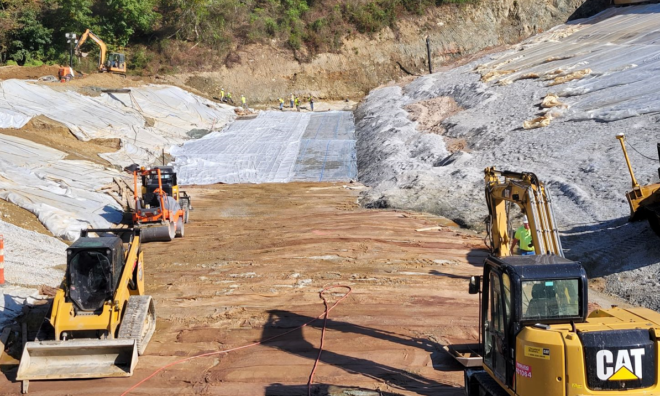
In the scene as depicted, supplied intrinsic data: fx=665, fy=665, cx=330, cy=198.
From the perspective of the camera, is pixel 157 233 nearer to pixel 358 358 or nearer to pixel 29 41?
pixel 358 358

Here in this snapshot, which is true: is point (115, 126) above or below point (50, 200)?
above

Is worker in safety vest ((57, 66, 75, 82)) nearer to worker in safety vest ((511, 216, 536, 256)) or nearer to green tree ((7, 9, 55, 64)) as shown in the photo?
green tree ((7, 9, 55, 64))

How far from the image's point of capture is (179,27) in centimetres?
5294

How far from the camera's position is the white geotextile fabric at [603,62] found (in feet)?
76.4

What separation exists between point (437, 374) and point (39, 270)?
8.96m

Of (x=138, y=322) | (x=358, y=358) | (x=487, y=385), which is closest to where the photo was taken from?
(x=487, y=385)

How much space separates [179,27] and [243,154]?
1002 inches

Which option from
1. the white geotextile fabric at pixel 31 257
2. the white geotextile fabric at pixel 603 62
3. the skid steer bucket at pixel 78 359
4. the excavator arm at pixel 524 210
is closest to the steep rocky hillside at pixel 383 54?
the white geotextile fabric at pixel 603 62

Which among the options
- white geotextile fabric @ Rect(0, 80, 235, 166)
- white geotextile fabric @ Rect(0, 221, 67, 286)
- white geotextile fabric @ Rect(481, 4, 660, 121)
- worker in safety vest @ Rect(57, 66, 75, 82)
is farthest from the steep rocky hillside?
white geotextile fabric @ Rect(0, 221, 67, 286)

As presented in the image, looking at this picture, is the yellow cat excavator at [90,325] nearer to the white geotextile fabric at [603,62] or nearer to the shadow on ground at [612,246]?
the shadow on ground at [612,246]

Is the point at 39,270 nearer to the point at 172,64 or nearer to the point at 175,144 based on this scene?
the point at 175,144

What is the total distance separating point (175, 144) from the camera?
32.9m

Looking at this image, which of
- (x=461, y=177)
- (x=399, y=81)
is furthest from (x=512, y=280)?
(x=399, y=81)

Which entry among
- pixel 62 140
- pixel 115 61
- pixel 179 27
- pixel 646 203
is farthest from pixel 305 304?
pixel 179 27
